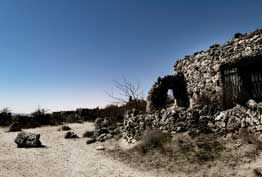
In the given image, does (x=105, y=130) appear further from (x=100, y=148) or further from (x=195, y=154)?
(x=195, y=154)

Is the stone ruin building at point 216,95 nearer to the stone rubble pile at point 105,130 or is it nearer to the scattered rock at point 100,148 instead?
the stone rubble pile at point 105,130

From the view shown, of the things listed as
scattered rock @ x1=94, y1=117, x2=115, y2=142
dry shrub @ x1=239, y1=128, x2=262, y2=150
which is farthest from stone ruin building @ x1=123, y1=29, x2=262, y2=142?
scattered rock @ x1=94, y1=117, x2=115, y2=142

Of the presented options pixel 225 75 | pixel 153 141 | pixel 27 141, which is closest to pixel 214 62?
pixel 225 75

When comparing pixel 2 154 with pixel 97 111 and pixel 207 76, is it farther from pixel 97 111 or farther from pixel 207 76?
pixel 97 111

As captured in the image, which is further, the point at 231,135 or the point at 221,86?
the point at 221,86

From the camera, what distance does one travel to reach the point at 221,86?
13.9 meters

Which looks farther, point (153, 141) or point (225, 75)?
point (225, 75)

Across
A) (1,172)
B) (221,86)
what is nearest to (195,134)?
(221,86)

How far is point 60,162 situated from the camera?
11.1 m

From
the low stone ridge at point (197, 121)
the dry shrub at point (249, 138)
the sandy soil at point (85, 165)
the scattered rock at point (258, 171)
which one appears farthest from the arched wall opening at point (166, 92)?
the scattered rock at point (258, 171)

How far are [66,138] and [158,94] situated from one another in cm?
641

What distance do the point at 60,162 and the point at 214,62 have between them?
30.6 feet

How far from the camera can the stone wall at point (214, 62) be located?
12750 mm

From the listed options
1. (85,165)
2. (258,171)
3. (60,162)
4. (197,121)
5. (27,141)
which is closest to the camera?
(258,171)
